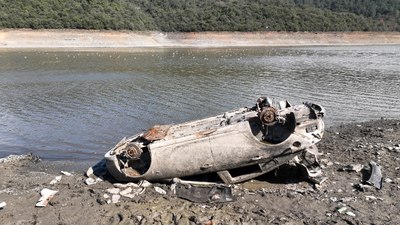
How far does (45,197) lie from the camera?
8.05m

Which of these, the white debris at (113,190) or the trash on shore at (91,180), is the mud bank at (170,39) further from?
the white debris at (113,190)

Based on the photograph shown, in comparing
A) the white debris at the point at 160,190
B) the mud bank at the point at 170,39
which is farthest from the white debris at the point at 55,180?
the mud bank at the point at 170,39

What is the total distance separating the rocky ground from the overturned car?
374mm

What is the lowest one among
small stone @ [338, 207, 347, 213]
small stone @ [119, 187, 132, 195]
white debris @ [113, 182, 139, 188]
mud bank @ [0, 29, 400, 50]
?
mud bank @ [0, 29, 400, 50]

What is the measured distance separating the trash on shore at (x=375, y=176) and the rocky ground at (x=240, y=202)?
4.7 inches

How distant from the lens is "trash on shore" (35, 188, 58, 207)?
779 cm

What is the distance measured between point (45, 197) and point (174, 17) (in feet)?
300

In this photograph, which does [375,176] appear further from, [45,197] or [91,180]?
[45,197]

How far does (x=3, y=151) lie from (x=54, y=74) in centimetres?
2213

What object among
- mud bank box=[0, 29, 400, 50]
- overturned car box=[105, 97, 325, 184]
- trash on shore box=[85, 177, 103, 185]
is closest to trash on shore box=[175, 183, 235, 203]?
overturned car box=[105, 97, 325, 184]

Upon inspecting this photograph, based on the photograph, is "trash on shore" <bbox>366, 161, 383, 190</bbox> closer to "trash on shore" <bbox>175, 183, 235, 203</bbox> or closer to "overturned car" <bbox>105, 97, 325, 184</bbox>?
"overturned car" <bbox>105, 97, 325, 184</bbox>

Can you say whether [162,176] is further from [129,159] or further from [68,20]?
[68,20]

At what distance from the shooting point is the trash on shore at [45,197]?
25.6ft

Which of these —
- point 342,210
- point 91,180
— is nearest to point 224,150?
point 342,210
